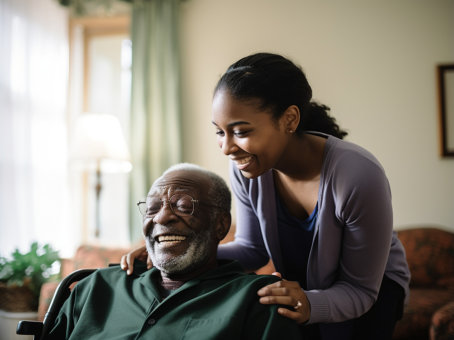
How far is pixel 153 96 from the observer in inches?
145

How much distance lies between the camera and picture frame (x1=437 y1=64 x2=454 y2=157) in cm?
334

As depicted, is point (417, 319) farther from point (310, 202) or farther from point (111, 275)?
point (111, 275)

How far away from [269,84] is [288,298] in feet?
1.93

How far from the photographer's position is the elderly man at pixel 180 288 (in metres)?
1.14

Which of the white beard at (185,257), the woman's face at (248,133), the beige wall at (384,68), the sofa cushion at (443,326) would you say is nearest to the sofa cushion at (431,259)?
A: the beige wall at (384,68)

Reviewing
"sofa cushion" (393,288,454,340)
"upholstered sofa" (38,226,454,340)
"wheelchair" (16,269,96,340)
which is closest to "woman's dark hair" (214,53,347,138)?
"wheelchair" (16,269,96,340)

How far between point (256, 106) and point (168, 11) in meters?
2.86

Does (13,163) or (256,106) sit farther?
(13,163)

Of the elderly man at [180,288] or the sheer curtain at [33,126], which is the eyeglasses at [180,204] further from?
the sheer curtain at [33,126]

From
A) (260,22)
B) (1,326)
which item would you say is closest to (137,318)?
(1,326)

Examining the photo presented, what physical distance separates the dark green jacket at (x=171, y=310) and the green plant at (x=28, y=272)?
4.22ft

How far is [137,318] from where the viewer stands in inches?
48.6

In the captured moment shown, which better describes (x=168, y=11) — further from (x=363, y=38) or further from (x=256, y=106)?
(x=256, y=106)

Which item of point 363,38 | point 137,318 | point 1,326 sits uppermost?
point 363,38
